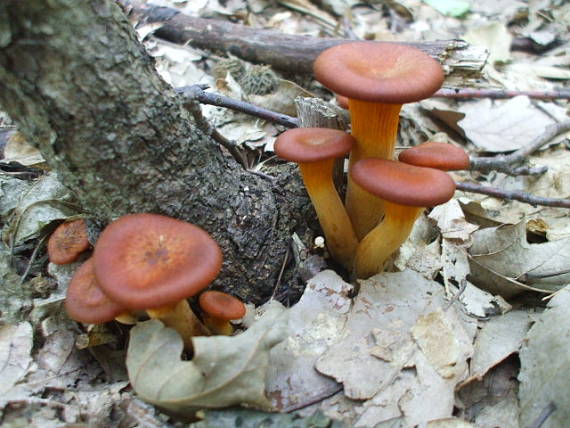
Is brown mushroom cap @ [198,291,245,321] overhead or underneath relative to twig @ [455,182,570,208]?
underneath

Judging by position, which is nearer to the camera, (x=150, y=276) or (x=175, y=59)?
(x=150, y=276)

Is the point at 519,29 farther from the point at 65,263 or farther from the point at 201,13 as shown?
the point at 65,263

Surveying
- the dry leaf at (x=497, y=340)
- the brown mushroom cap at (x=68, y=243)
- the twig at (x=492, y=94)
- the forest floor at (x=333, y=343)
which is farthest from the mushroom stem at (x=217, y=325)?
the twig at (x=492, y=94)

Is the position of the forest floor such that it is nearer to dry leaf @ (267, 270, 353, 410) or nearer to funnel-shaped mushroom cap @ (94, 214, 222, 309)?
dry leaf @ (267, 270, 353, 410)

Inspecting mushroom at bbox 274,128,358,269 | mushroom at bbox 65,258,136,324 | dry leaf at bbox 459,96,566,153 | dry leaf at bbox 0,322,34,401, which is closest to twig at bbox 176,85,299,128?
mushroom at bbox 274,128,358,269

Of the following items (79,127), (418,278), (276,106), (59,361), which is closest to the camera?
(79,127)

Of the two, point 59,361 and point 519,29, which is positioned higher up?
point 519,29

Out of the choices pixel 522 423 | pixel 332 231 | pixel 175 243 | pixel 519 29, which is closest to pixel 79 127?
pixel 175 243
